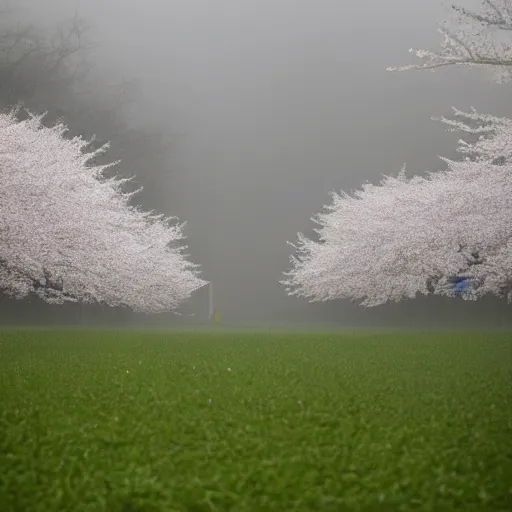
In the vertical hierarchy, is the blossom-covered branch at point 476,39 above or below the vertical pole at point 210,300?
above

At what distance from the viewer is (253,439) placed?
4629 millimetres

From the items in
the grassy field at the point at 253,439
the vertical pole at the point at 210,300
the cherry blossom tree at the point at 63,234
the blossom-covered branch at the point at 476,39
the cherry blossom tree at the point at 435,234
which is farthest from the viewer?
the vertical pole at the point at 210,300

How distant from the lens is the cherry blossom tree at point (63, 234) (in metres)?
16.5

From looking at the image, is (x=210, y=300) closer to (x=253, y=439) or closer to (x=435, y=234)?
(x=435, y=234)

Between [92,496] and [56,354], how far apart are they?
8.79 m

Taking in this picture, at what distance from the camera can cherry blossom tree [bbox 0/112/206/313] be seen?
16.5 m

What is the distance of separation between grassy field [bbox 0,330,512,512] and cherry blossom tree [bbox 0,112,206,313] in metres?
8.32

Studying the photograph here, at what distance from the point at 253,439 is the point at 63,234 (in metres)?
16.5

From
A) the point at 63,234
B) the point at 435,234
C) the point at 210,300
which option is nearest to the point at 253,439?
the point at 63,234

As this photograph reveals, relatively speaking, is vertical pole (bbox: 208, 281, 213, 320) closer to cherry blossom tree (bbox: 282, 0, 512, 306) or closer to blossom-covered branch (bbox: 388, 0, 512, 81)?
cherry blossom tree (bbox: 282, 0, 512, 306)

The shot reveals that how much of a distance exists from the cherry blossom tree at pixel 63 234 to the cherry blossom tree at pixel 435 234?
9.05m

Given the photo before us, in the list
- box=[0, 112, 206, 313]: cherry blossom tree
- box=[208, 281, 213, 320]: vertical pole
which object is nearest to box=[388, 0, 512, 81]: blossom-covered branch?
box=[0, 112, 206, 313]: cherry blossom tree

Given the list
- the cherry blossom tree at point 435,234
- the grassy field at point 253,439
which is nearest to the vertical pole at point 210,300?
the cherry blossom tree at point 435,234

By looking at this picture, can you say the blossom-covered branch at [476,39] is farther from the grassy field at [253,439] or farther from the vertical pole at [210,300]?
the vertical pole at [210,300]
